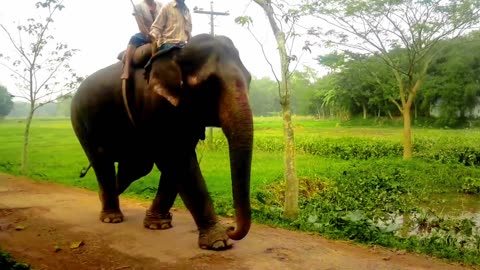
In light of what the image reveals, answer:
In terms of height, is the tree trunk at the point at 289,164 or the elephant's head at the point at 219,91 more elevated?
the elephant's head at the point at 219,91

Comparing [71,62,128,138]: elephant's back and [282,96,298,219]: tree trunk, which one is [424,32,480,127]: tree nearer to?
[282,96,298,219]: tree trunk

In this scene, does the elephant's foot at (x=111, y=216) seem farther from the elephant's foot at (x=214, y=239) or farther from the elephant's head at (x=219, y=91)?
the elephant's head at (x=219, y=91)

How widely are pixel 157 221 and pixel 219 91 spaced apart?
216 centimetres

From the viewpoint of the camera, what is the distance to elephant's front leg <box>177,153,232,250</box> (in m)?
4.86

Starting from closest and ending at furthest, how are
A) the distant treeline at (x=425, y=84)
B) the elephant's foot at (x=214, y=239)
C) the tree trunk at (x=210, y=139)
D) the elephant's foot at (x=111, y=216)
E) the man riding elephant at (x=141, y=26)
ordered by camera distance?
the elephant's foot at (x=214, y=239) < the man riding elephant at (x=141, y=26) < the elephant's foot at (x=111, y=216) < the tree trunk at (x=210, y=139) < the distant treeline at (x=425, y=84)

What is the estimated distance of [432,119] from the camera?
34156 mm

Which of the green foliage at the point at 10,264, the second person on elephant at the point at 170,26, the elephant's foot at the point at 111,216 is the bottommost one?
the elephant's foot at the point at 111,216

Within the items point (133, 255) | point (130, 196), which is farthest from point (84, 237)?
point (130, 196)

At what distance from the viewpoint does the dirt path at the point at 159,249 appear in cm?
445

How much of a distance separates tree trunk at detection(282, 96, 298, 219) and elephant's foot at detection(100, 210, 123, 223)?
2405 millimetres

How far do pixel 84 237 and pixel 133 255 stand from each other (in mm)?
945

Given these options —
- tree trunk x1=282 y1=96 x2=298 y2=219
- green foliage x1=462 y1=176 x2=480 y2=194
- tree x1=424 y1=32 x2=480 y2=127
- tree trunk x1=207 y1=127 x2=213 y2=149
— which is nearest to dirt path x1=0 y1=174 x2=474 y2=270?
tree trunk x1=282 y1=96 x2=298 y2=219

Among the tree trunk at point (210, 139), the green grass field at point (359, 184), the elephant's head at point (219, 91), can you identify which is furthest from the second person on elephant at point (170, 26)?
the tree trunk at point (210, 139)

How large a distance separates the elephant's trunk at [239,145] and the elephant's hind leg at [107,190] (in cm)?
250
